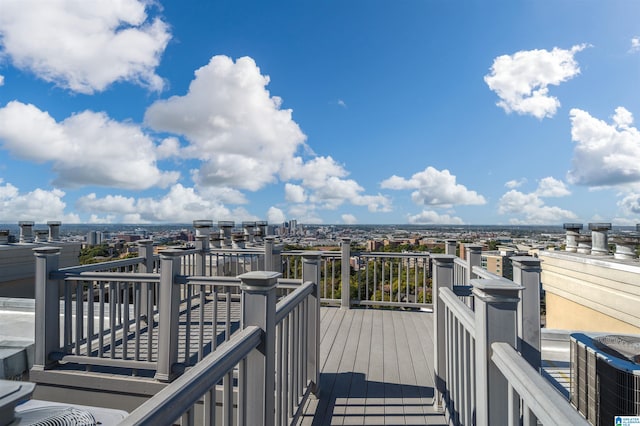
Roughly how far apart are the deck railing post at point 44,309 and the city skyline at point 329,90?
6.22 meters

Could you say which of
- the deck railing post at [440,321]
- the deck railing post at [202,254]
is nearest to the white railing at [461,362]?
the deck railing post at [440,321]

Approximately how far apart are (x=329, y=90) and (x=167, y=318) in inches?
500

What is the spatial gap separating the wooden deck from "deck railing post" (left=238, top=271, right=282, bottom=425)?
3.80 ft

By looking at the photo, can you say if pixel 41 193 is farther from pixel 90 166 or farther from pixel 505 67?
pixel 505 67

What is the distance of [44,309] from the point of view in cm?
306

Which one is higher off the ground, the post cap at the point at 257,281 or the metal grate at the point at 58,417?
the post cap at the point at 257,281

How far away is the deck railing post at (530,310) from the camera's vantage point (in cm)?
156

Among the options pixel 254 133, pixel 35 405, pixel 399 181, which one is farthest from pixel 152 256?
pixel 399 181

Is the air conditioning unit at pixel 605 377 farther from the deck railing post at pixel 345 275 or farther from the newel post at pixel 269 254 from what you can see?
the newel post at pixel 269 254

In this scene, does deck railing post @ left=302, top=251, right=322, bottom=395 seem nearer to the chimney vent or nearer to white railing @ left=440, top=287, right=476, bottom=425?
white railing @ left=440, top=287, right=476, bottom=425

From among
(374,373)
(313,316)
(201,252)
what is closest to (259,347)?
(313,316)

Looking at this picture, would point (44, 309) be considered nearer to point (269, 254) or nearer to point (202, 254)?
point (202, 254)

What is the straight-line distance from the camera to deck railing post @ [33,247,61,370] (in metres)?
3.06

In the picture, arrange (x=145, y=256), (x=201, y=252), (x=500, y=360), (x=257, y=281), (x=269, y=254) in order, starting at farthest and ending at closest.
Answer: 1. (x=201, y=252)
2. (x=269, y=254)
3. (x=145, y=256)
4. (x=257, y=281)
5. (x=500, y=360)
